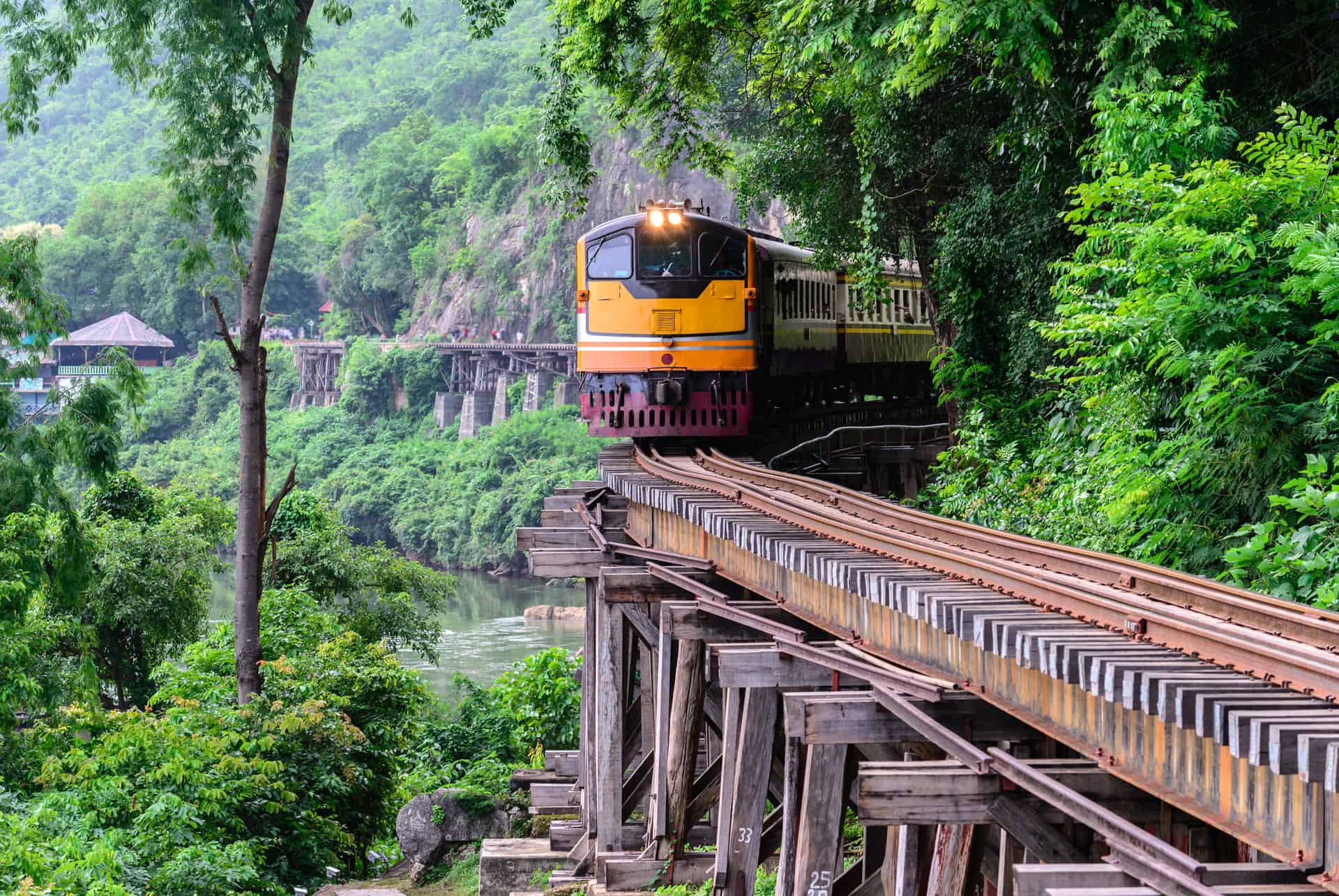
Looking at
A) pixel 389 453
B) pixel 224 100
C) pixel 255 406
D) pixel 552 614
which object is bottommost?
pixel 552 614

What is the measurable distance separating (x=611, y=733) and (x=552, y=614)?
29.6m

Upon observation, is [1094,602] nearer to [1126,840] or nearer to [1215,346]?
[1126,840]

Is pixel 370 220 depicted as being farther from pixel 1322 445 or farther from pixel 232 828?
pixel 1322 445

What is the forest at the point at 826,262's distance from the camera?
7395 millimetres

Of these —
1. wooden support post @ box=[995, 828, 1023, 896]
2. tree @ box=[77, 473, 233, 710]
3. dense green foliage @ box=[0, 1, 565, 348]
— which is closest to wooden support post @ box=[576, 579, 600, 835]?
wooden support post @ box=[995, 828, 1023, 896]

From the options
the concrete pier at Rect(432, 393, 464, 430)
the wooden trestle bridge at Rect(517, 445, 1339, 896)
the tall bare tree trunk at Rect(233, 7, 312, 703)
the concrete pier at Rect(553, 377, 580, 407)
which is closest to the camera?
the wooden trestle bridge at Rect(517, 445, 1339, 896)

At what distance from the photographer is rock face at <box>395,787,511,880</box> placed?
12.9 m

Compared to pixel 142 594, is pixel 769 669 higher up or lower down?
higher up

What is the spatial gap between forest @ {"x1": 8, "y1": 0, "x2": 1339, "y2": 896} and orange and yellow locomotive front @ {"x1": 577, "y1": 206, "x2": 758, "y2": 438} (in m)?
1.58

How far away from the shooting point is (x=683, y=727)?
7.57 metres

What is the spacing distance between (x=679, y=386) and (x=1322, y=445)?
7.39 metres

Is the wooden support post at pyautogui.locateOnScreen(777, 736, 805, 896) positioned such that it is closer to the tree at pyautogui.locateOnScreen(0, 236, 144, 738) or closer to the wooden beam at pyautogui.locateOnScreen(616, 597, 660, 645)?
the wooden beam at pyautogui.locateOnScreen(616, 597, 660, 645)

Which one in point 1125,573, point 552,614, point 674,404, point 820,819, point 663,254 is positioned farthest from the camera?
point 552,614

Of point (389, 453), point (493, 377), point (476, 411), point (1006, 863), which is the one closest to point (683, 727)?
point (1006, 863)
